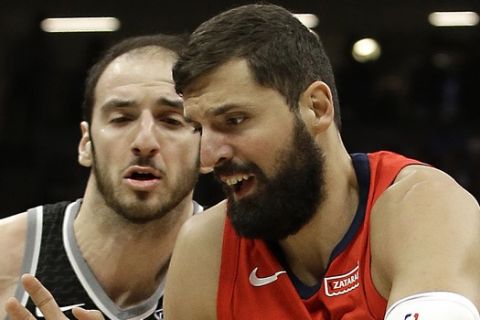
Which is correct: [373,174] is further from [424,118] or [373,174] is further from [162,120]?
[424,118]

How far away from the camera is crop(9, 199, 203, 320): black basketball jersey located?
2.92 metres

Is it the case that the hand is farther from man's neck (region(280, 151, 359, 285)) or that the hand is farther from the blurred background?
the blurred background

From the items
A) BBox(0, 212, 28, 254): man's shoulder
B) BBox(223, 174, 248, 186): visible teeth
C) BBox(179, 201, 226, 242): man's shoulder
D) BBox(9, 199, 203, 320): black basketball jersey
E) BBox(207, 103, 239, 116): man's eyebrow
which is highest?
BBox(207, 103, 239, 116): man's eyebrow

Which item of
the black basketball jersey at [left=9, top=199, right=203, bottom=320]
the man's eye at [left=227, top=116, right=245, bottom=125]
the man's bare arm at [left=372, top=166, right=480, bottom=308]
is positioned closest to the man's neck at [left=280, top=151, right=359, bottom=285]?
the man's bare arm at [left=372, top=166, right=480, bottom=308]

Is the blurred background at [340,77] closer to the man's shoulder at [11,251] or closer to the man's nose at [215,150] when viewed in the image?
the man's shoulder at [11,251]

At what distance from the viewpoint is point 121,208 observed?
2861 mm

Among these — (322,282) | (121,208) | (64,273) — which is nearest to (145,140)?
(121,208)

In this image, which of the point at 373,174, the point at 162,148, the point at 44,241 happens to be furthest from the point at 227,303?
the point at 44,241

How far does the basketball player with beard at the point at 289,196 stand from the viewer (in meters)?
2.03

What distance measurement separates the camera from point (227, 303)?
2.21 metres

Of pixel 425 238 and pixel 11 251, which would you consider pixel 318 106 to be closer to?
pixel 425 238

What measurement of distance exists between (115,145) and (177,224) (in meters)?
0.33

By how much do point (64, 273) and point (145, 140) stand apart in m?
0.51

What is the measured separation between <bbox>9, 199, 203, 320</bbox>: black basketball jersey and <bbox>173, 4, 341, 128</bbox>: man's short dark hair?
99 cm
